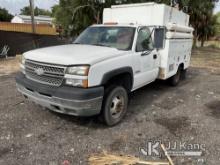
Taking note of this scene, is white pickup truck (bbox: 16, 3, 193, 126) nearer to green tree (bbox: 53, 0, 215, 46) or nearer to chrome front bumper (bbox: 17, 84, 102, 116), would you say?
chrome front bumper (bbox: 17, 84, 102, 116)

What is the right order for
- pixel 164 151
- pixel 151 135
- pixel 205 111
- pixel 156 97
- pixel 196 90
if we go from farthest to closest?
pixel 196 90 < pixel 156 97 < pixel 205 111 < pixel 151 135 < pixel 164 151

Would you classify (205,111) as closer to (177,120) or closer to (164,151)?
(177,120)

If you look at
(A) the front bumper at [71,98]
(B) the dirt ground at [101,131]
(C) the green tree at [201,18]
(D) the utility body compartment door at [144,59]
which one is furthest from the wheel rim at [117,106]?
(C) the green tree at [201,18]

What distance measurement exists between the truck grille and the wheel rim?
1.12 metres

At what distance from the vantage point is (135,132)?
14.5 feet

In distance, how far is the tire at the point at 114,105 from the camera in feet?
14.1

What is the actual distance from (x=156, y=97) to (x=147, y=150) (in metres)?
2.99

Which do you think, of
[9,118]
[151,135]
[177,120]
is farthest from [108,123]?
[9,118]

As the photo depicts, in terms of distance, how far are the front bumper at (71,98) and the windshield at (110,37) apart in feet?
4.63

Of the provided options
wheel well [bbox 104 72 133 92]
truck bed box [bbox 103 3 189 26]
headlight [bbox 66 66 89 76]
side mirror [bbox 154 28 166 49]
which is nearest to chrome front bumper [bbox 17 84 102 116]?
headlight [bbox 66 66 89 76]

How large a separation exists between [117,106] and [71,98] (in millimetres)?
1179

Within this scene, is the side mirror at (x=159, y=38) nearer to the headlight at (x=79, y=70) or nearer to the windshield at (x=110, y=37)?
the windshield at (x=110, y=37)

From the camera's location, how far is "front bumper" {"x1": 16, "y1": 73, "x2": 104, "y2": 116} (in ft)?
12.4

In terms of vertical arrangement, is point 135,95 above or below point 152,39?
below
